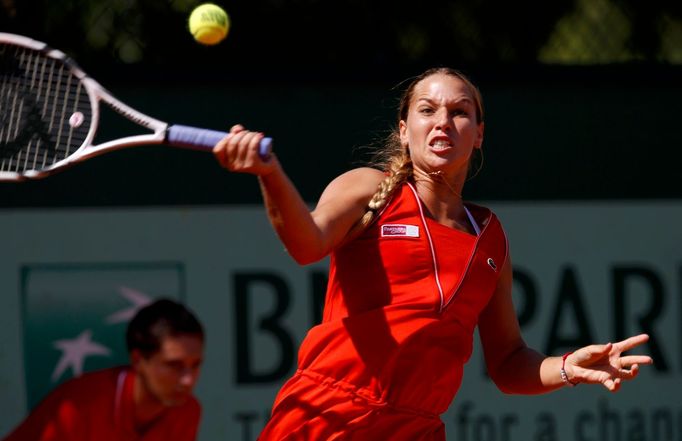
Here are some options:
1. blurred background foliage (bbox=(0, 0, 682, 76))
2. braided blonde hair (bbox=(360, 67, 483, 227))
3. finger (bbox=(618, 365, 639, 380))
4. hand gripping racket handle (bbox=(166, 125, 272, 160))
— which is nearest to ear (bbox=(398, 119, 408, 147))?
braided blonde hair (bbox=(360, 67, 483, 227))

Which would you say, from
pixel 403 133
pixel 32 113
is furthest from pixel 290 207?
pixel 32 113

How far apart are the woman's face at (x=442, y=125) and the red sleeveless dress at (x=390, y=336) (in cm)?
11

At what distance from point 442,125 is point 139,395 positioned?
96 cm

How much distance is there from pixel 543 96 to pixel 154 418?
274 centimetres

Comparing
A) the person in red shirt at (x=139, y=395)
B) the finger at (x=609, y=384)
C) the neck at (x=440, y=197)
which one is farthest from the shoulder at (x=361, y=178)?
the finger at (x=609, y=384)

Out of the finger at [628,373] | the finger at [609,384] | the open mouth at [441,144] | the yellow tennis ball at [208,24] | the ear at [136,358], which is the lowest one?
the finger at [609,384]

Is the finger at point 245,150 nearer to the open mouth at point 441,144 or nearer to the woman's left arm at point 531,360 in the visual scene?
the open mouth at point 441,144

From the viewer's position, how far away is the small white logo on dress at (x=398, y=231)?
3088 millimetres

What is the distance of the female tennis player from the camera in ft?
9.91

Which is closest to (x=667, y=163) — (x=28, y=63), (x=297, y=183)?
(x=297, y=183)

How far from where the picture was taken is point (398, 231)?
10.2 ft

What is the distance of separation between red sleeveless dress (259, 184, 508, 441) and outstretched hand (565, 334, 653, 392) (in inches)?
10.8

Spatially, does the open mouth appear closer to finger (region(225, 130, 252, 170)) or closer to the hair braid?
→ the hair braid

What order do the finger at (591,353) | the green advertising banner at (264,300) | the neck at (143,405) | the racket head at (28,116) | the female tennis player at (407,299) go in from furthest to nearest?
the green advertising banner at (264,300)
the racket head at (28,116)
the finger at (591,353)
the female tennis player at (407,299)
the neck at (143,405)
